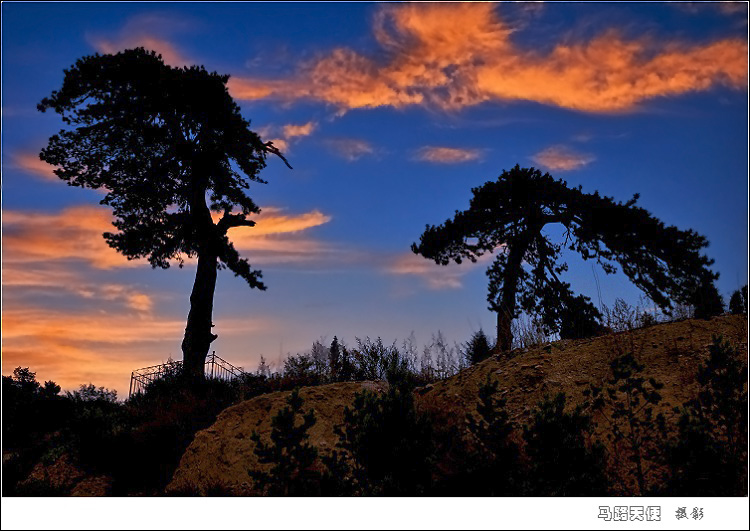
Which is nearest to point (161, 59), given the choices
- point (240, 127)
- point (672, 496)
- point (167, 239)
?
point (240, 127)

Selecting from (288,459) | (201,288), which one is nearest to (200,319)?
(201,288)

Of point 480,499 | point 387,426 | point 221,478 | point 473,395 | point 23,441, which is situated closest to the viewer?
point 480,499

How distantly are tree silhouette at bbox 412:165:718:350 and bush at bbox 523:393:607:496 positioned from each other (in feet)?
29.3

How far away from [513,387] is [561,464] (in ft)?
11.4

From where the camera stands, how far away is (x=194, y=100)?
57.6ft

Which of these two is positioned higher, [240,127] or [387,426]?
[240,127]

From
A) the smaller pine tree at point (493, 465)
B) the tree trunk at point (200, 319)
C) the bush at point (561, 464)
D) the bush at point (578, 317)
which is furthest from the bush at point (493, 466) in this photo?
the tree trunk at point (200, 319)

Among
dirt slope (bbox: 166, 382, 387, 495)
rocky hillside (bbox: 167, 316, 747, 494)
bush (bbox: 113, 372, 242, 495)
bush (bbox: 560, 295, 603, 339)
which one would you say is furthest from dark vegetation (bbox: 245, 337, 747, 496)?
bush (bbox: 560, 295, 603, 339)

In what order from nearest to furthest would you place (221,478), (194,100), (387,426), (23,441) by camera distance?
(387,426) → (221,478) → (23,441) → (194,100)

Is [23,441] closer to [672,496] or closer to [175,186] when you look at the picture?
[175,186]

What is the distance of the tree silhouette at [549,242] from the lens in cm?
1666

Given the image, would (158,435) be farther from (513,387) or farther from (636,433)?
(636,433)

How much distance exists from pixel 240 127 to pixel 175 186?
2.51 m

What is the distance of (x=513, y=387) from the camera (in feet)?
33.9
